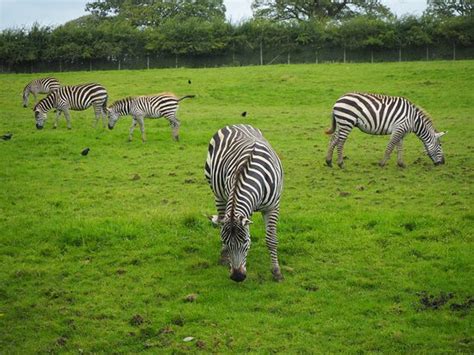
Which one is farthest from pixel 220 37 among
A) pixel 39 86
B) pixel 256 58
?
→ pixel 39 86

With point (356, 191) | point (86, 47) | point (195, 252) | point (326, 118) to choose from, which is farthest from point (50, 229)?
point (86, 47)

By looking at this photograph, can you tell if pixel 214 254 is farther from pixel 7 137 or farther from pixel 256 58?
pixel 256 58

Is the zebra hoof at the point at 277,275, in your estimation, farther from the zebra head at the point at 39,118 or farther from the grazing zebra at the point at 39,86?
the grazing zebra at the point at 39,86

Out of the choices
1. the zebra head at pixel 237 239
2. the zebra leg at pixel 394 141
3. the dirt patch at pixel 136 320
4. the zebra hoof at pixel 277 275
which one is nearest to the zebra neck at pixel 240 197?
the zebra head at pixel 237 239

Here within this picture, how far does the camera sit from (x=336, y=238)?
11.4 m

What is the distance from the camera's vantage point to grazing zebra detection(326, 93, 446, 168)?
1722 centimetres

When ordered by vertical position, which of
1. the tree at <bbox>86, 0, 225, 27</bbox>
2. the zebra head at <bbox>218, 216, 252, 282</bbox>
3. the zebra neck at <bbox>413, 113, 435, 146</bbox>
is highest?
the tree at <bbox>86, 0, 225, 27</bbox>

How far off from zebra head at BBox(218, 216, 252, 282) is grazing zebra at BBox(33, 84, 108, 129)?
16801mm

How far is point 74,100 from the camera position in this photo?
2458 cm

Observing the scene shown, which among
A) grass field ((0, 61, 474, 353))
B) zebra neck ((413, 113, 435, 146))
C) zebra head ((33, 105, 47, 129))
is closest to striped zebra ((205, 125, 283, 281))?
grass field ((0, 61, 474, 353))

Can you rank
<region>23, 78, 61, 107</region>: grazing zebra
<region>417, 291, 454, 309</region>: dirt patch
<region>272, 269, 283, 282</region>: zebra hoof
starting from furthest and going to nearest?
<region>23, 78, 61, 107</region>: grazing zebra, <region>272, 269, 283, 282</region>: zebra hoof, <region>417, 291, 454, 309</region>: dirt patch

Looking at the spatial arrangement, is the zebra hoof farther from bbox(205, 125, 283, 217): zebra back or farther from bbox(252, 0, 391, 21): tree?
bbox(252, 0, 391, 21): tree

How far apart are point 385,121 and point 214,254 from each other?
850 centimetres

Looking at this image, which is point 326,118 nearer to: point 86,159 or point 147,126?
point 147,126
